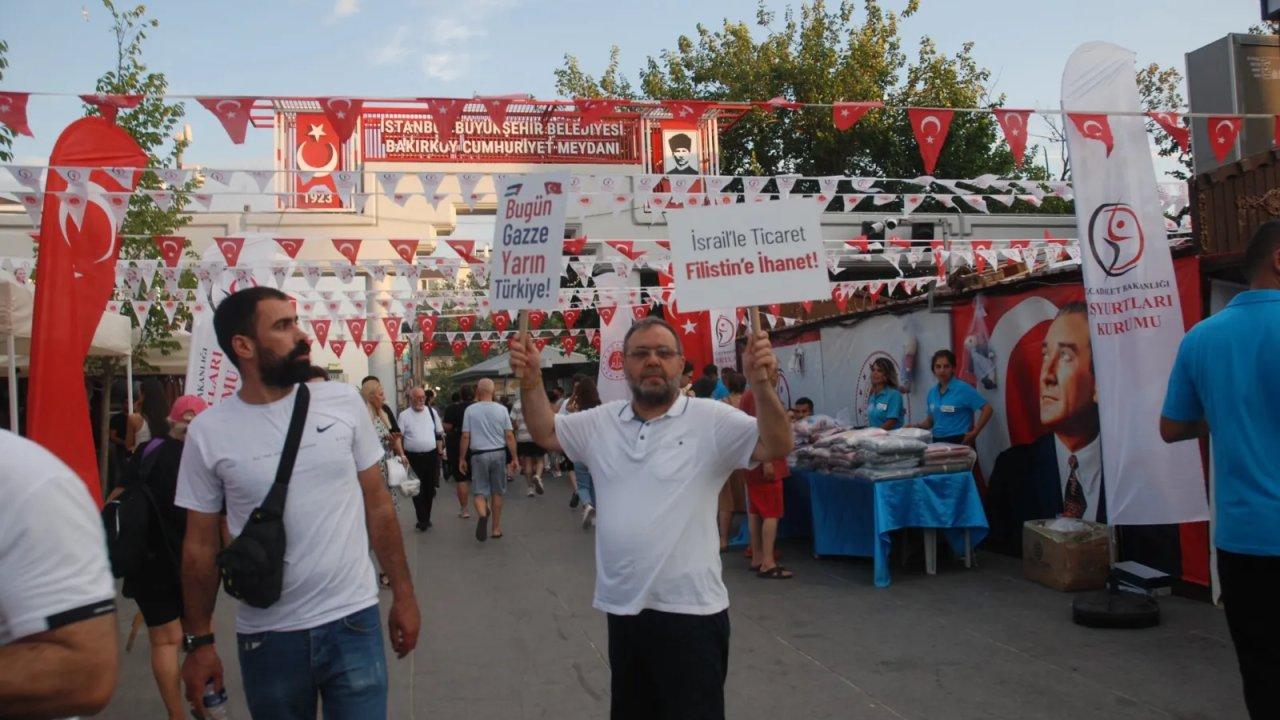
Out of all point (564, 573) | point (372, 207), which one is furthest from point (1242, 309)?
point (372, 207)

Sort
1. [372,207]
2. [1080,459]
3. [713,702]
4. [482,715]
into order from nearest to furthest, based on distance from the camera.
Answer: [713,702]
[482,715]
[1080,459]
[372,207]

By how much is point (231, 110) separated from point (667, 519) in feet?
19.6

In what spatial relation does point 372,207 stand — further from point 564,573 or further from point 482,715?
point 482,715

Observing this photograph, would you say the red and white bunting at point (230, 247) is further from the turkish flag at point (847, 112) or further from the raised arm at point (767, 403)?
the raised arm at point (767, 403)

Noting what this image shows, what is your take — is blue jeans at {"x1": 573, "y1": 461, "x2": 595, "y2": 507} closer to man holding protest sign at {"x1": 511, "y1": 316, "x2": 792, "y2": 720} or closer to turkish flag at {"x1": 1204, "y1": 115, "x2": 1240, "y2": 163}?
turkish flag at {"x1": 1204, "y1": 115, "x2": 1240, "y2": 163}

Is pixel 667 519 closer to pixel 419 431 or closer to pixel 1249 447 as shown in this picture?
pixel 1249 447

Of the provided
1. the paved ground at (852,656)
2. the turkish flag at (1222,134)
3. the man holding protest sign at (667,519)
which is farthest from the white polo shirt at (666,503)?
the turkish flag at (1222,134)

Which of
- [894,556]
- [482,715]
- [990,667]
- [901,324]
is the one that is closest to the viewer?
[482,715]

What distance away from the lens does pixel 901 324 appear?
36.7ft

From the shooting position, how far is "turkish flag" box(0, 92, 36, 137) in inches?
279

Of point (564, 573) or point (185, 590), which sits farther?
point (564, 573)

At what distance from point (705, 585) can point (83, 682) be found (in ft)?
6.48

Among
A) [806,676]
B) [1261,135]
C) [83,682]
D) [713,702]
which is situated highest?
[1261,135]

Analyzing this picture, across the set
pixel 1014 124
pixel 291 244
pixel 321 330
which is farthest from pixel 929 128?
pixel 321 330
